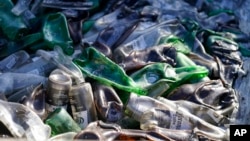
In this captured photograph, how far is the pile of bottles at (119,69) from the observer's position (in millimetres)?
2066

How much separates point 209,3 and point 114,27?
78 centimetres

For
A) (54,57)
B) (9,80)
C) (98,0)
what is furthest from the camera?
(98,0)

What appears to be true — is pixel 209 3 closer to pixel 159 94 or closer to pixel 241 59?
pixel 241 59

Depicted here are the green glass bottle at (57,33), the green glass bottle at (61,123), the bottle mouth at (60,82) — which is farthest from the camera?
the green glass bottle at (57,33)

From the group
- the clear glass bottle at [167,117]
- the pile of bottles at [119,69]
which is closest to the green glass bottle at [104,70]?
the pile of bottles at [119,69]

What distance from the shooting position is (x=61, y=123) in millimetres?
2049

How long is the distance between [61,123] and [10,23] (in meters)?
0.85

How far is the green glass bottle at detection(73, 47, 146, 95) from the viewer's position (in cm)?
231

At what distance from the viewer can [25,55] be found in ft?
8.38

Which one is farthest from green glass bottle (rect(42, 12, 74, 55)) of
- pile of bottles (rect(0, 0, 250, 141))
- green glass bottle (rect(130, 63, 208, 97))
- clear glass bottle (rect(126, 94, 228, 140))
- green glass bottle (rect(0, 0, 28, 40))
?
clear glass bottle (rect(126, 94, 228, 140))

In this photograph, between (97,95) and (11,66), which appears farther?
(11,66)

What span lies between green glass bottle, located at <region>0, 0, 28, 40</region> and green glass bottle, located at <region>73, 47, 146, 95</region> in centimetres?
37

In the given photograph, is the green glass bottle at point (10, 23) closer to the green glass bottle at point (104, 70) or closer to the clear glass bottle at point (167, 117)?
the green glass bottle at point (104, 70)

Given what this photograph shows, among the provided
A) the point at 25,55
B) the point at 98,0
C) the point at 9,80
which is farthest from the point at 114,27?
the point at 9,80
